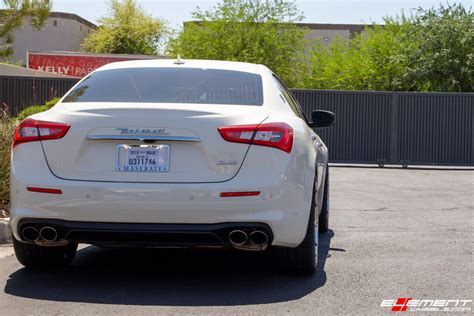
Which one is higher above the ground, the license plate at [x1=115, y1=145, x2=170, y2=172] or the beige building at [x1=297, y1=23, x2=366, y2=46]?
the beige building at [x1=297, y1=23, x2=366, y2=46]

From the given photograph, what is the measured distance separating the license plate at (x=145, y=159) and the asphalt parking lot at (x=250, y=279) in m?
0.81

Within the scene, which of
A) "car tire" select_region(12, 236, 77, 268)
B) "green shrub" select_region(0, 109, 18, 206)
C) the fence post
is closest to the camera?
"car tire" select_region(12, 236, 77, 268)

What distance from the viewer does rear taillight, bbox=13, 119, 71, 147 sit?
5.87 metres

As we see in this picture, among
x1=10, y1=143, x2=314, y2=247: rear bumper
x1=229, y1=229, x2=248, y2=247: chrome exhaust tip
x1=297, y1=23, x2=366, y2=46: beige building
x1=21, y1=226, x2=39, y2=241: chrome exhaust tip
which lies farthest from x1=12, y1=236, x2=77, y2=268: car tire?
x1=297, y1=23, x2=366, y2=46: beige building

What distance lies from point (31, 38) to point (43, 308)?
63.6 meters

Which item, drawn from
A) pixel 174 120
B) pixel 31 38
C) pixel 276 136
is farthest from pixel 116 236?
pixel 31 38

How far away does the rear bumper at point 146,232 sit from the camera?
5.75m

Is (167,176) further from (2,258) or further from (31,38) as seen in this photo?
(31,38)

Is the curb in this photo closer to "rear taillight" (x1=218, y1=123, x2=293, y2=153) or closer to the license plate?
the license plate

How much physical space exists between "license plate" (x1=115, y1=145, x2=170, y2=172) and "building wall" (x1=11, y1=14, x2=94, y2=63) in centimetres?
6166

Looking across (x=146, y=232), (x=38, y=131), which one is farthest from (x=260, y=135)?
(x=38, y=131)

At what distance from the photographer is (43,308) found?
5469 millimetres

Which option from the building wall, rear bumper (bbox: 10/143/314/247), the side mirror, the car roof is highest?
the building wall

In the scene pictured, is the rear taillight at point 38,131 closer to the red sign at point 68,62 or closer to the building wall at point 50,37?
the red sign at point 68,62
